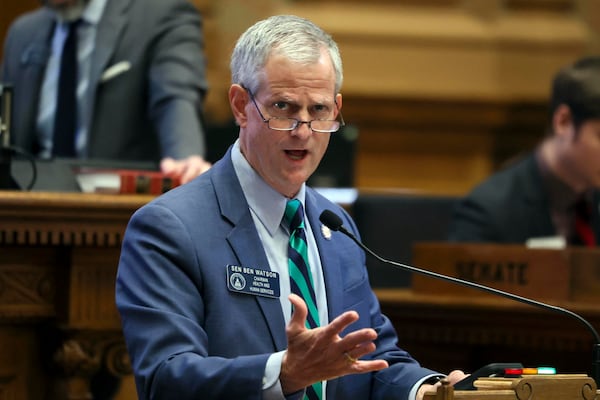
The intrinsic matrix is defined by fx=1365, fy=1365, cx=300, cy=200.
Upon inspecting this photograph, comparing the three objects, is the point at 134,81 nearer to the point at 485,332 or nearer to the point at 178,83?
the point at 178,83

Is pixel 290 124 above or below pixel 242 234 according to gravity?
above

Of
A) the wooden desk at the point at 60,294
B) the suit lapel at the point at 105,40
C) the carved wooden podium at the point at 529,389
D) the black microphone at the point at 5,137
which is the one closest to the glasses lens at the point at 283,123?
the carved wooden podium at the point at 529,389

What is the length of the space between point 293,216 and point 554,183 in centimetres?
257

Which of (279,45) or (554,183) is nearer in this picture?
(279,45)

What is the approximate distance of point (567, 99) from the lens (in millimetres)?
5289

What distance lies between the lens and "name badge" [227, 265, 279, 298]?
2.89 meters

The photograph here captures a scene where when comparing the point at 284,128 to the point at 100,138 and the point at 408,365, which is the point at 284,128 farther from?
the point at 100,138

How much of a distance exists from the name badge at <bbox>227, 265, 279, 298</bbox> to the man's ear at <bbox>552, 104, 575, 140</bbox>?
2.64 m

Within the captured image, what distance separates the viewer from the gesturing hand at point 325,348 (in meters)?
2.49

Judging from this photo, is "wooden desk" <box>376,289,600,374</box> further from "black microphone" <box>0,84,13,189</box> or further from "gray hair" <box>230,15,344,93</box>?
"gray hair" <box>230,15,344,93</box>

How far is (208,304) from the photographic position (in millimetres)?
2873

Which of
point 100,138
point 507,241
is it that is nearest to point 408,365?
point 100,138

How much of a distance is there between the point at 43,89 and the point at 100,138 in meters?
0.30

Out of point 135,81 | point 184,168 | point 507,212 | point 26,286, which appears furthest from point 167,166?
→ point 507,212
